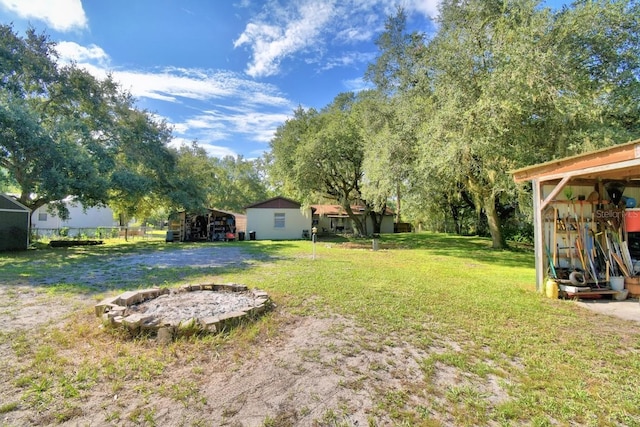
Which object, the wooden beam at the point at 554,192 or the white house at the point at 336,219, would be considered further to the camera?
the white house at the point at 336,219

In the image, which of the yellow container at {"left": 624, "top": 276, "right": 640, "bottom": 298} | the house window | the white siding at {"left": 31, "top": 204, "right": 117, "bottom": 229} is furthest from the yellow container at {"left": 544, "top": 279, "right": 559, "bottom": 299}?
the white siding at {"left": 31, "top": 204, "right": 117, "bottom": 229}

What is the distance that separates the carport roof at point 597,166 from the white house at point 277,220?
15.0m

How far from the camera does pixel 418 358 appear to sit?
2.92m

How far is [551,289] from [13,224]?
708 inches

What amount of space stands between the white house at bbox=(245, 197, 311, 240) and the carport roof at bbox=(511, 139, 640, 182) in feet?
49.2

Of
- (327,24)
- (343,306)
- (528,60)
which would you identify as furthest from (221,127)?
(343,306)

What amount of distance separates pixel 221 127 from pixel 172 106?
13.3 meters

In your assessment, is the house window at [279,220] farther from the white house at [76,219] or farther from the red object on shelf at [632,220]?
the white house at [76,219]

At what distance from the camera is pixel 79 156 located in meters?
12.0

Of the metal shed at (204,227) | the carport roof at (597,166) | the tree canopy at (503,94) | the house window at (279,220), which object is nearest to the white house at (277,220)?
the house window at (279,220)

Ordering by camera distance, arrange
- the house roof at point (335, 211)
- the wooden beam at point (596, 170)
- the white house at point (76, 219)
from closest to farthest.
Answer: the wooden beam at point (596, 170)
the white house at point (76, 219)
the house roof at point (335, 211)

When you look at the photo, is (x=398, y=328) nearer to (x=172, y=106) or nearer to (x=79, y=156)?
(x=79, y=156)

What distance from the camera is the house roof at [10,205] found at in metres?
11.7

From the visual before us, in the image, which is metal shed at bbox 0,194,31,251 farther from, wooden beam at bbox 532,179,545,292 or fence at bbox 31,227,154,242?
wooden beam at bbox 532,179,545,292
